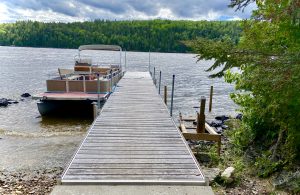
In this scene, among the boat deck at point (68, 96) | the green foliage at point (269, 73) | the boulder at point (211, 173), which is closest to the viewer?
the green foliage at point (269, 73)

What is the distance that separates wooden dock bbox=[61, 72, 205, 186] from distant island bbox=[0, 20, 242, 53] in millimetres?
93238

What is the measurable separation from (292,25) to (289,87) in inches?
72.0

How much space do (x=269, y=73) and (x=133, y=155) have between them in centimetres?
284

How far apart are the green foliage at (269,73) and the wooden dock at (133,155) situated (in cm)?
178

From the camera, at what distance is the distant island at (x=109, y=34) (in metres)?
107

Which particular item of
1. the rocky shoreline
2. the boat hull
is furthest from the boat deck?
the rocky shoreline

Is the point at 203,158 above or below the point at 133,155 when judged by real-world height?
below

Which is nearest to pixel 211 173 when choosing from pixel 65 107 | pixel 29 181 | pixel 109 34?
pixel 29 181

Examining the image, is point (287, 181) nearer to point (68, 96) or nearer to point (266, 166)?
point (266, 166)

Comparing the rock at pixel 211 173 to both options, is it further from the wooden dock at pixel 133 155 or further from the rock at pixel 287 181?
the rock at pixel 287 181

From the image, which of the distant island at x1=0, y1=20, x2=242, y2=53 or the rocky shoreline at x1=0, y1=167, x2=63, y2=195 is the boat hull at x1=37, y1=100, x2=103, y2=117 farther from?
the distant island at x1=0, y1=20, x2=242, y2=53

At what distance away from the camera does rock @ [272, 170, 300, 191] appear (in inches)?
224

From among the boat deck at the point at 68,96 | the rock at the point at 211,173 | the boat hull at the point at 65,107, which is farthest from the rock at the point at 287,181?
the boat hull at the point at 65,107

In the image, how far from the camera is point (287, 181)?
5.90 metres
